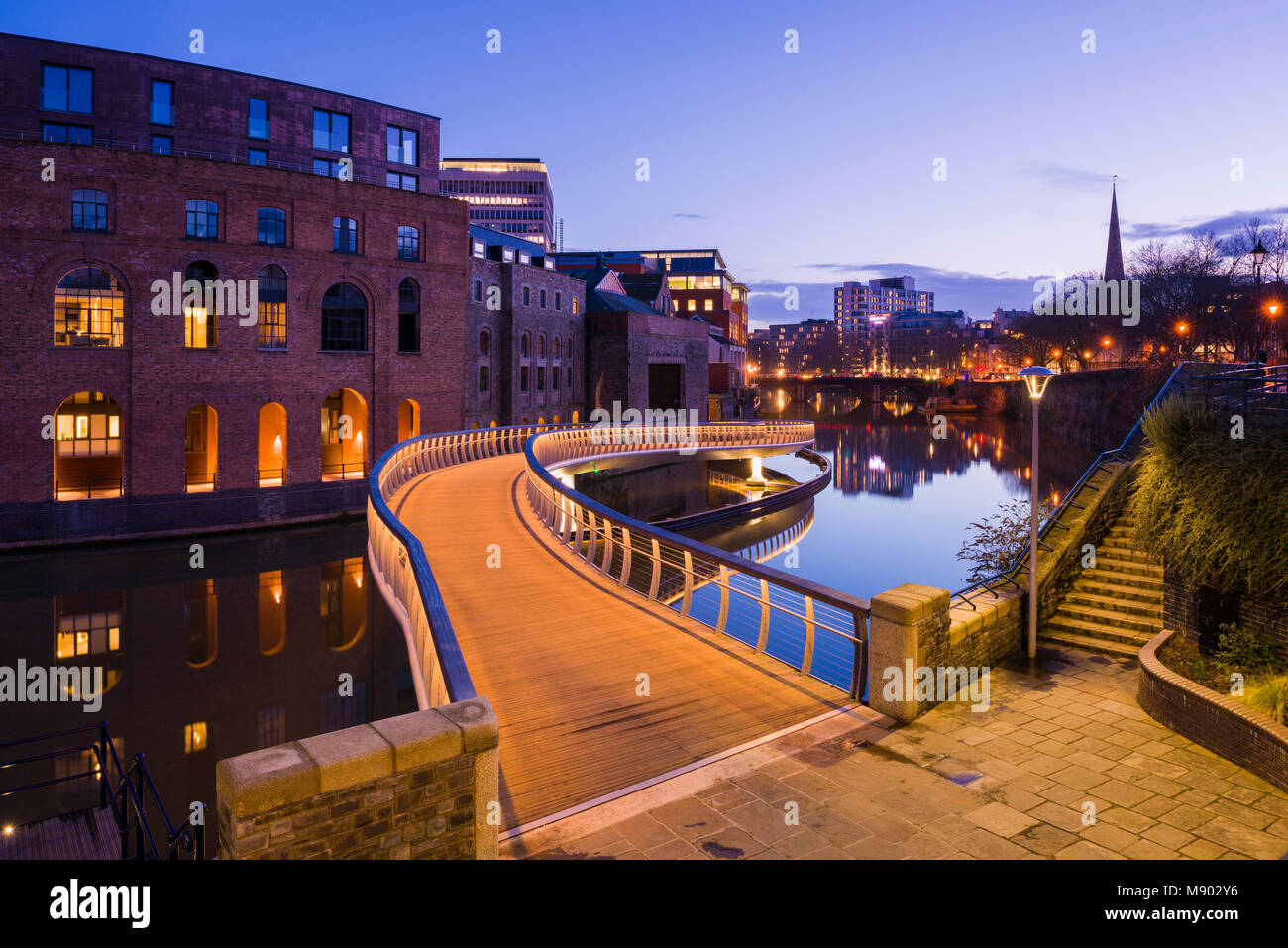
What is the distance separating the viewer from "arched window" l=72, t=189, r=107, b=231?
90.1 ft

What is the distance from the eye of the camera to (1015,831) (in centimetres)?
600

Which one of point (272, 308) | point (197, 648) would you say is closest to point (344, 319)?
point (272, 308)

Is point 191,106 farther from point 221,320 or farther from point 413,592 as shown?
point 413,592

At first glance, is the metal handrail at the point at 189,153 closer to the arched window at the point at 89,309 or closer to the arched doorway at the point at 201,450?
the arched window at the point at 89,309

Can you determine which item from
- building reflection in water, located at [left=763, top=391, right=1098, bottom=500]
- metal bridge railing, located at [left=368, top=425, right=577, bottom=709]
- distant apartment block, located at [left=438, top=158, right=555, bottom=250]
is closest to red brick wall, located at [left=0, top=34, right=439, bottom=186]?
metal bridge railing, located at [left=368, top=425, right=577, bottom=709]

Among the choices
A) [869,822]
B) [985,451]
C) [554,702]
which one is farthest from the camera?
[985,451]

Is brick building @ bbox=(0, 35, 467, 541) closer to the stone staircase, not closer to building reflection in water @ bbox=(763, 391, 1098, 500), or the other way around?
building reflection in water @ bbox=(763, 391, 1098, 500)

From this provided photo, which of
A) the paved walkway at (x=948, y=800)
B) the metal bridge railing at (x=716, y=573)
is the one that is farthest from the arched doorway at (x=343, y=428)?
the paved walkway at (x=948, y=800)

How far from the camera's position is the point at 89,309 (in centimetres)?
2789

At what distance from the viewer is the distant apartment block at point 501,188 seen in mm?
116438

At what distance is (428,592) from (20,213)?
2635 centimetres

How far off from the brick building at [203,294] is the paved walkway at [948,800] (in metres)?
27.9

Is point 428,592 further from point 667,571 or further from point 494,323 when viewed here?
point 494,323
